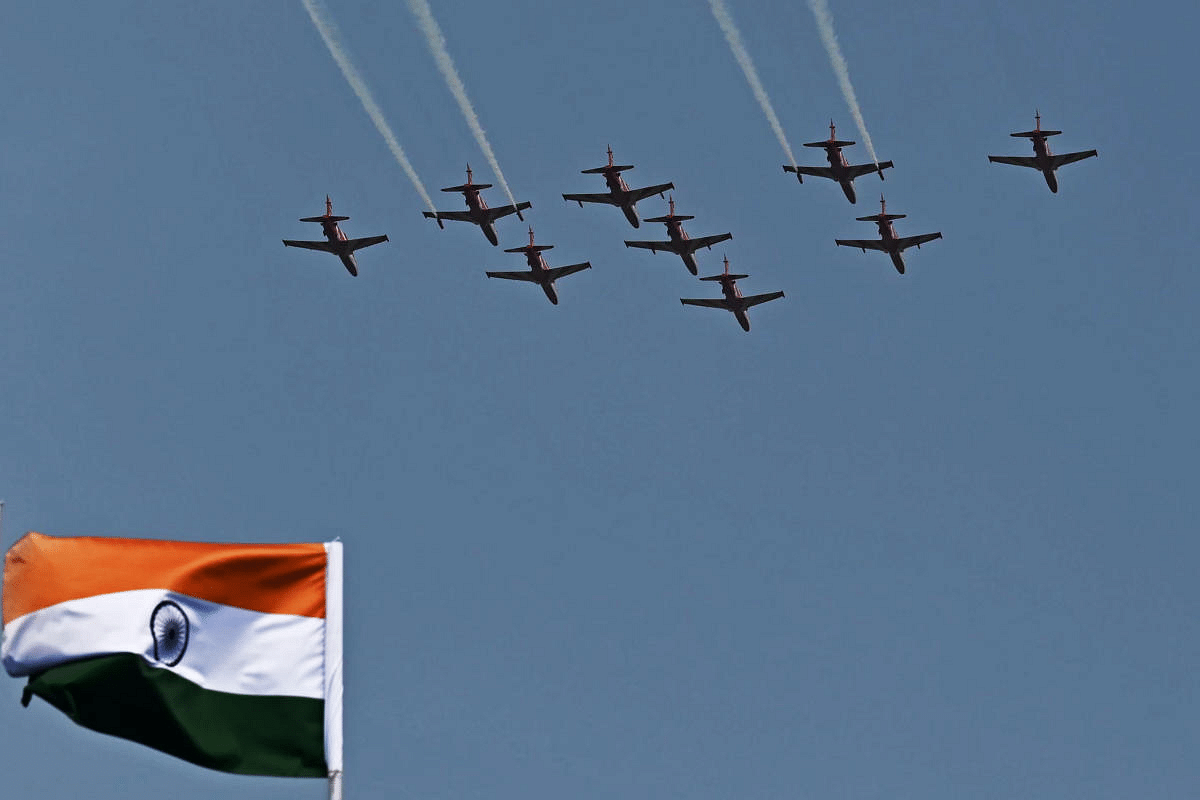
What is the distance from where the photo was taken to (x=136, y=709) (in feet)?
97.6

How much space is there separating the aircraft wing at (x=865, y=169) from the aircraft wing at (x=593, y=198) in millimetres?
10196

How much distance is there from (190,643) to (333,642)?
6.47ft

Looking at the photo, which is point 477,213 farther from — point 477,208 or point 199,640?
point 199,640

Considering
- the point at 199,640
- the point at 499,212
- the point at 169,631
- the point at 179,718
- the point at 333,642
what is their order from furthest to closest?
1. the point at 499,212
2. the point at 199,640
3. the point at 169,631
4. the point at 333,642
5. the point at 179,718

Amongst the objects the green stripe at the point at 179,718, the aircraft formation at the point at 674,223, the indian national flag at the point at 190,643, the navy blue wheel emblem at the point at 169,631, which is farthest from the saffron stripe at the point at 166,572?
the aircraft formation at the point at 674,223

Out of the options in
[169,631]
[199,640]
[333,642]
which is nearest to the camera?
[333,642]

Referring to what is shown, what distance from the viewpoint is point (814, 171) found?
9881 cm

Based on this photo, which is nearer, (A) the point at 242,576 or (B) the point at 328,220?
(A) the point at 242,576

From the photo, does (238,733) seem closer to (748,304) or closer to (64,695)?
(64,695)

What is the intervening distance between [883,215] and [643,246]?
11.1 metres

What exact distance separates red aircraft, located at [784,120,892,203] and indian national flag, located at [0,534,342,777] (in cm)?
6854

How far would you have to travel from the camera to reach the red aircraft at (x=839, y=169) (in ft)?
319

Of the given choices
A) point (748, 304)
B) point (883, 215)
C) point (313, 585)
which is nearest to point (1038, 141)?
point (883, 215)

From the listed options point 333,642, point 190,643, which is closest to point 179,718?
point 190,643
